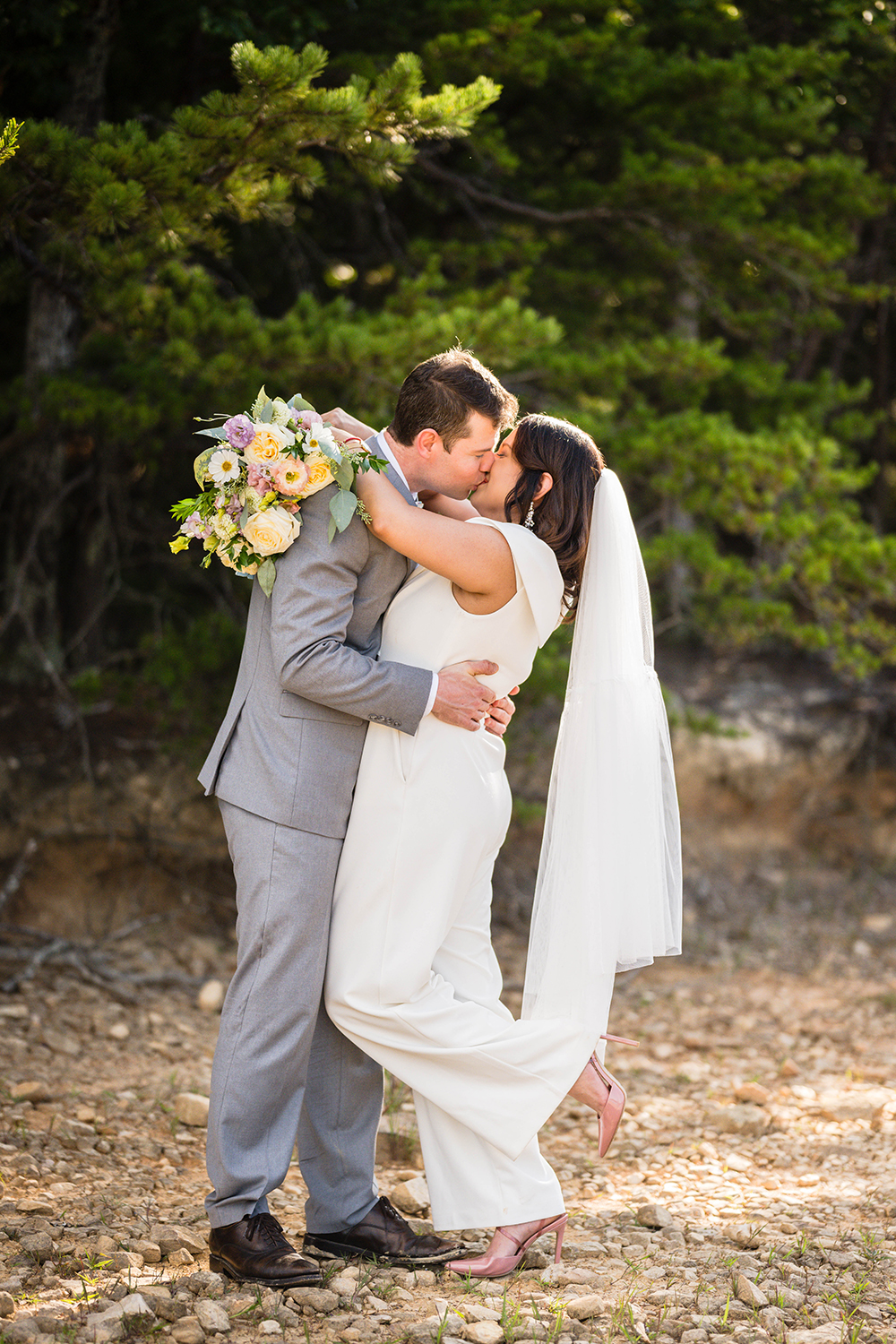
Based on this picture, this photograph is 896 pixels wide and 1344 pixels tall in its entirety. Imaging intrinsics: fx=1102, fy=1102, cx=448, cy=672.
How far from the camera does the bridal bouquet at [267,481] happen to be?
8.56ft

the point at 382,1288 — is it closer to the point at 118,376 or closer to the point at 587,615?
the point at 587,615

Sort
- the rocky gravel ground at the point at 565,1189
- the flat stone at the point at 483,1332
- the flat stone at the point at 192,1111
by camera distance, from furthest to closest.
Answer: the flat stone at the point at 192,1111, the rocky gravel ground at the point at 565,1189, the flat stone at the point at 483,1332

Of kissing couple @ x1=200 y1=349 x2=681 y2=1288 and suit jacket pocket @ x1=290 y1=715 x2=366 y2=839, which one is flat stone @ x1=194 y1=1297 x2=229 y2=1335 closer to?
kissing couple @ x1=200 y1=349 x2=681 y2=1288

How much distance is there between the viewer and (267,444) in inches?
103

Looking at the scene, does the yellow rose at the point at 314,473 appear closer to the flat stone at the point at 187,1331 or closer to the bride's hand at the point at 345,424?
the bride's hand at the point at 345,424

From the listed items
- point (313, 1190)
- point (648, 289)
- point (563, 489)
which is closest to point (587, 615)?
point (563, 489)

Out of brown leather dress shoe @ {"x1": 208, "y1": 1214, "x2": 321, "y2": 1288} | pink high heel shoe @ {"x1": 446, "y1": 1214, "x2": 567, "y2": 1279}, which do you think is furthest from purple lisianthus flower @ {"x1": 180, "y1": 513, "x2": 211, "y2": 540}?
pink high heel shoe @ {"x1": 446, "y1": 1214, "x2": 567, "y2": 1279}

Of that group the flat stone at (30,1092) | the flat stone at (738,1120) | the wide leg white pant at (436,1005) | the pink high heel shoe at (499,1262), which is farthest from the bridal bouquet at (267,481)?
the flat stone at (738,1120)

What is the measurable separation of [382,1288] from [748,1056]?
2.75 meters

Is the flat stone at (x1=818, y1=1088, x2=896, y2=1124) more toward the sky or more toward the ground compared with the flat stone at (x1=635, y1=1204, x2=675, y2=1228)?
more toward the ground

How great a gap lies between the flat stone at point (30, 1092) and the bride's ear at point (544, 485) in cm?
271

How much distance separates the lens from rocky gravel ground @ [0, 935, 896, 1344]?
246 cm

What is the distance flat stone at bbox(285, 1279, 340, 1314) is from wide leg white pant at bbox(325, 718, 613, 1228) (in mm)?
341

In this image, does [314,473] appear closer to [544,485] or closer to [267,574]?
[267,574]
